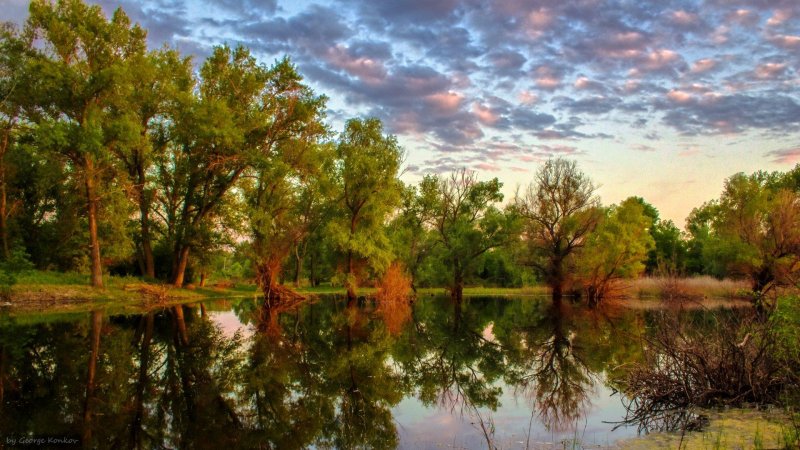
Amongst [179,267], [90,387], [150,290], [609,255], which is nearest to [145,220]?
[179,267]

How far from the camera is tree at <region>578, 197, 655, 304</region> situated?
44906 millimetres

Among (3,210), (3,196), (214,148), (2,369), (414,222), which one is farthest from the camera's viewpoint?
(414,222)

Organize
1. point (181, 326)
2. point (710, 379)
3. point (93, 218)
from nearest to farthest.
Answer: point (710, 379) < point (181, 326) < point (93, 218)

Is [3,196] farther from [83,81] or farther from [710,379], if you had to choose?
[710,379]

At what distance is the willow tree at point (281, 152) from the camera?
36.3 meters

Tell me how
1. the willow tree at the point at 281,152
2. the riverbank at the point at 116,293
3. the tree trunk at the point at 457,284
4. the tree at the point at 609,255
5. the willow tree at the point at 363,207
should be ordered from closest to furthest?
the riverbank at the point at 116,293 → the willow tree at the point at 281,152 → the willow tree at the point at 363,207 → the tree at the point at 609,255 → the tree trunk at the point at 457,284

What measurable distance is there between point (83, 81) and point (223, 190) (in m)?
11.0

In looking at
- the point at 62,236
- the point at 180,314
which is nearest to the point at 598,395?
the point at 180,314

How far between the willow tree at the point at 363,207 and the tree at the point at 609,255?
1680 cm

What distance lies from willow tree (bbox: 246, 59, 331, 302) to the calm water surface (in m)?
15.3

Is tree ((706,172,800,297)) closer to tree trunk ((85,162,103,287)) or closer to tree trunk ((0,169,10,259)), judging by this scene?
tree trunk ((85,162,103,287))

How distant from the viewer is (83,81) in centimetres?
3078

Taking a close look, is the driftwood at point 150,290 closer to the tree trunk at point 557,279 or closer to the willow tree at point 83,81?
the willow tree at point 83,81

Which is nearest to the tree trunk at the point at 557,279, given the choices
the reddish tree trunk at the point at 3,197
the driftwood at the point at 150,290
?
the driftwood at the point at 150,290
